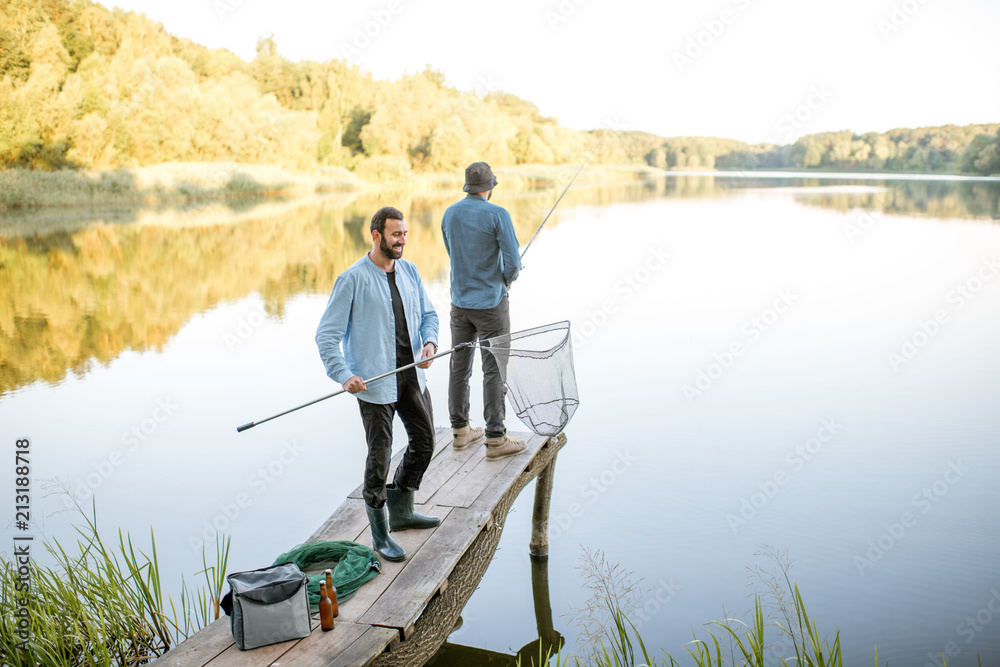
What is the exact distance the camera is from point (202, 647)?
273cm

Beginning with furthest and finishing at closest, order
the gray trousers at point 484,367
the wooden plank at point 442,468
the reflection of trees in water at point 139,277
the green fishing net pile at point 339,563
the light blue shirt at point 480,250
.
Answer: the reflection of trees in water at point 139,277, the gray trousers at point 484,367, the light blue shirt at point 480,250, the wooden plank at point 442,468, the green fishing net pile at point 339,563

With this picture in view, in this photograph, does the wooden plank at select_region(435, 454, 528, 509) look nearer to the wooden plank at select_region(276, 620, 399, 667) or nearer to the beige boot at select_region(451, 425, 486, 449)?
the beige boot at select_region(451, 425, 486, 449)

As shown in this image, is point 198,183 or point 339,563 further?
point 198,183

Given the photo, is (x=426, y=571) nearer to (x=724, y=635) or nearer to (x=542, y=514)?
(x=724, y=635)

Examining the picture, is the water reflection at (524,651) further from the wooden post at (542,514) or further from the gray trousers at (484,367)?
the gray trousers at (484,367)

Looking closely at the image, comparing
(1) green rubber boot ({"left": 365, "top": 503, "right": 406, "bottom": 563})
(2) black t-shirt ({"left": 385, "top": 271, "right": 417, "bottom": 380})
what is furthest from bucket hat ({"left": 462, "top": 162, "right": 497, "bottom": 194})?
(1) green rubber boot ({"left": 365, "top": 503, "right": 406, "bottom": 563})

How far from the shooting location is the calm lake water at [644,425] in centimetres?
489

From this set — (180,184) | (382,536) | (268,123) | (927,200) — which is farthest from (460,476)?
(268,123)

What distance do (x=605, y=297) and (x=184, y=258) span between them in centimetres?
842

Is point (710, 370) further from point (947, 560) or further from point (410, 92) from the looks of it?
point (410, 92)

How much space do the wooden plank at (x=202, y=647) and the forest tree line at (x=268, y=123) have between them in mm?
15357

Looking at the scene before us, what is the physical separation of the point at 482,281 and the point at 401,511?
1405mm

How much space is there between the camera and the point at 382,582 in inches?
123

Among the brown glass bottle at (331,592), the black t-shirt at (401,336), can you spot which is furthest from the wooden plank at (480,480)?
the brown glass bottle at (331,592)
